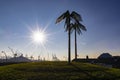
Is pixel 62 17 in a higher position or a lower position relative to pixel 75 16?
lower

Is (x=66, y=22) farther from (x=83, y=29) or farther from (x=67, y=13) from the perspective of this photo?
(x=83, y=29)

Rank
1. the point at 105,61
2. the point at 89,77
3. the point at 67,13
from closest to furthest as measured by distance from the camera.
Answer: the point at 89,77 → the point at 67,13 → the point at 105,61

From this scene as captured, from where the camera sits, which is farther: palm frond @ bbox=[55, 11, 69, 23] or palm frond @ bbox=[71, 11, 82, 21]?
palm frond @ bbox=[71, 11, 82, 21]

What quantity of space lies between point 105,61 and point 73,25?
1564 inches

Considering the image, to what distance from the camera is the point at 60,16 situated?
1873 inches

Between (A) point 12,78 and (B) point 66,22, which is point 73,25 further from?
(A) point 12,78

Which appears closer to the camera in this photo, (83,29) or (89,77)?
(89,77)

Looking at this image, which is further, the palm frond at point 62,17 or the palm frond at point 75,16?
the palm frond at point 75,16

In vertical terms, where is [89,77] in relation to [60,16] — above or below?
below

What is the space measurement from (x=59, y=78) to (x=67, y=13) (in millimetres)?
19570

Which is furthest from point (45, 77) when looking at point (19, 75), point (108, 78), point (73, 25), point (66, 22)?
point (73, 25)

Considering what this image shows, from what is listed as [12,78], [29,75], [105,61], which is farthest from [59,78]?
[105,61]

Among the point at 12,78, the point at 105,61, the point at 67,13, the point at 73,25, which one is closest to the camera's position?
the point at 12,78

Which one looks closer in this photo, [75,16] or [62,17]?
[62,17]
